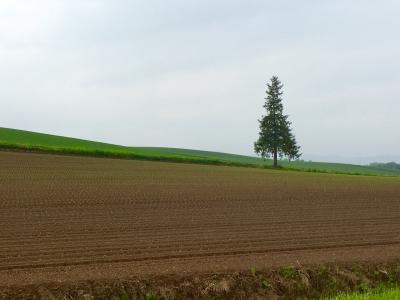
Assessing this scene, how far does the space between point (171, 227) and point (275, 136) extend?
150ft

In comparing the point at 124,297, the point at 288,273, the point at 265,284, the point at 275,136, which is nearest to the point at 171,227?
the point at 288,273

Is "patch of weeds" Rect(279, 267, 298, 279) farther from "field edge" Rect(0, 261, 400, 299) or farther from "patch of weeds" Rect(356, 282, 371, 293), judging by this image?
"patch of weeds" Rect(356, 282, 371, 293)

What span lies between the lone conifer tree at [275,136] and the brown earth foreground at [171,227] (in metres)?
30.1

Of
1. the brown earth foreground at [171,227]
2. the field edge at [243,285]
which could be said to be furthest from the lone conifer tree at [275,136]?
the field edge at [243,285]

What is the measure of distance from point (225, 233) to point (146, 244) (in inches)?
123

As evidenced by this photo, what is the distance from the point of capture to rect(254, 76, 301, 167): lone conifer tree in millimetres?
61938

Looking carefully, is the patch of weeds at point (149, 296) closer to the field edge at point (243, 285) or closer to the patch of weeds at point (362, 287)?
the field edge at point (243, 285)

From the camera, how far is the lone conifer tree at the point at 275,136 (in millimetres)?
61938

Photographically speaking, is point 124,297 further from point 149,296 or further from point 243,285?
point 243,285

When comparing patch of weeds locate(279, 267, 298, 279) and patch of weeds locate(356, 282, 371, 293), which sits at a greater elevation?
patch of weeds locate(279, 267, 298, 279)

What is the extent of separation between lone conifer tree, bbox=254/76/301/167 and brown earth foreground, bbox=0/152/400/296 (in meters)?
30.1

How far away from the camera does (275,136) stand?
62312mm

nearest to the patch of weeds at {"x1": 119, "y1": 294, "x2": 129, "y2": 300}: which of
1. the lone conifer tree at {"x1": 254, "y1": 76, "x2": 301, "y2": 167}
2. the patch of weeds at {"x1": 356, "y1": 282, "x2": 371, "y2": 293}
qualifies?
the patch of weeds at {"x1": 356, "y1": 282, "x2": 371, "y2": 293}

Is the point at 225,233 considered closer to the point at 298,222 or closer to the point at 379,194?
the point at 298,222
